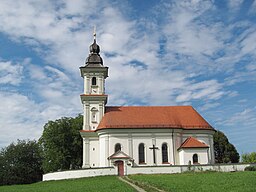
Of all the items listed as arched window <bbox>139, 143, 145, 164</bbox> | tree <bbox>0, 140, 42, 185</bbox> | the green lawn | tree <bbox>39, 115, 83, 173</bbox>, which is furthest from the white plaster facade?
tree <bbox>0, 140, 42, 185</bbox>

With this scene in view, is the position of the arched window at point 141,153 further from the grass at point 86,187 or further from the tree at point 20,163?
the tree at point 20,163

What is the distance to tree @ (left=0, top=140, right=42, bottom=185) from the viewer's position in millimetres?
59500

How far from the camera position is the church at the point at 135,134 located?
134 feet

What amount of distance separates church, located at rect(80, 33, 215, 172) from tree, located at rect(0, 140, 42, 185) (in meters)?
22.7

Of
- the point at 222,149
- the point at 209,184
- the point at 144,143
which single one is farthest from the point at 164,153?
the point at 222,149

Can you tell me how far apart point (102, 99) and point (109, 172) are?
11157 mm

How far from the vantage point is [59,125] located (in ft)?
171

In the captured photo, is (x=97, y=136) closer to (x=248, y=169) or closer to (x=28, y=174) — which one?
(x=248, y=169)

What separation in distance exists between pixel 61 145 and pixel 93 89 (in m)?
12.0

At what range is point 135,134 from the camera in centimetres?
4216

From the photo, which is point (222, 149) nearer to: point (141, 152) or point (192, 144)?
point (192, 144)

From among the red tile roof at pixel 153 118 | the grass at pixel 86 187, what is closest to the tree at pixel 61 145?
the red tile roof at pixel 153 118

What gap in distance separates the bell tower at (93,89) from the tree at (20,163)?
2219cm

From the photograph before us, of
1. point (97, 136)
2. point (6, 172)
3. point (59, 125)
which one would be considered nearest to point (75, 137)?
point (59, 125)
